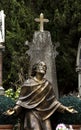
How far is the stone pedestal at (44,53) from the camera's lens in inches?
601

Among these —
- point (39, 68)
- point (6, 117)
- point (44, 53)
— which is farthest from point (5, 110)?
point (44, 53)

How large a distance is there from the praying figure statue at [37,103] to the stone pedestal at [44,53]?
168 inches

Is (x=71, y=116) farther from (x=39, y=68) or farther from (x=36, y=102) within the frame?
(x=39, y=68)

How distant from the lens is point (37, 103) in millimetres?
10750

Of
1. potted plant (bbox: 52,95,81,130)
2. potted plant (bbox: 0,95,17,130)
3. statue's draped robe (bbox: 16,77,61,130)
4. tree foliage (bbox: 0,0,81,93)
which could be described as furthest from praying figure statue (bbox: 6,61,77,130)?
tree foliage (bbox: 0,0,81,93)

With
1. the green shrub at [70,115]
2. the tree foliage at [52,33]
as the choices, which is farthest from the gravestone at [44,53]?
the tree foliage at [52,33]

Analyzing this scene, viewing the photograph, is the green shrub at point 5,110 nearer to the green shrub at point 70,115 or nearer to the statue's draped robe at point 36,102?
the green shrub at point 70,115

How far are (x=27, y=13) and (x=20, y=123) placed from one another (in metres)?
17.6

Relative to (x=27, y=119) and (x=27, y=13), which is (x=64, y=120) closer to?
(x=27, y=119)

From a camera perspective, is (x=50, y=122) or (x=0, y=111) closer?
(x=50, y=122)

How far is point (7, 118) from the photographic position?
12.2m

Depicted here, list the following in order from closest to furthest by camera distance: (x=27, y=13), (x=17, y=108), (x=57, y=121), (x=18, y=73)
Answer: (x=17, y=108) → (x=57, y=121) → (x=18, y=73) → (x=27, y=13)

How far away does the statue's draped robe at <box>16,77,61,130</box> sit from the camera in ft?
35.3

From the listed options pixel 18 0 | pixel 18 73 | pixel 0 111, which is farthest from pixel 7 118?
pixel 18 0
